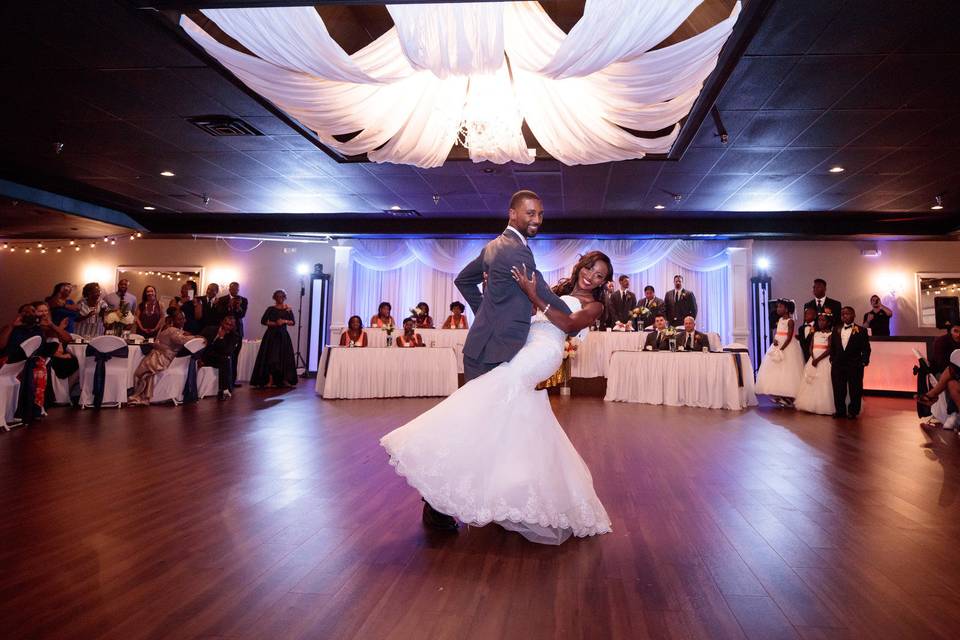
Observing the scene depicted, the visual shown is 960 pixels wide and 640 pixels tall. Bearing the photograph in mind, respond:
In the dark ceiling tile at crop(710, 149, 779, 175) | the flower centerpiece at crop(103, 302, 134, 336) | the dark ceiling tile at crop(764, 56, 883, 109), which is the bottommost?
the flower centerpiece at crop(103, 302, 134, 336)

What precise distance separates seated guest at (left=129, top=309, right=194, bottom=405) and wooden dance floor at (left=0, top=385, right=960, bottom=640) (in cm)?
278

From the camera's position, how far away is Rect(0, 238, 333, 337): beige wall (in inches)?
543

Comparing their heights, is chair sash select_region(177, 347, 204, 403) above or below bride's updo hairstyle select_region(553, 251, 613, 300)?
below

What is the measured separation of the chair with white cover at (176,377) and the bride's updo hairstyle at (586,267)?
638cm

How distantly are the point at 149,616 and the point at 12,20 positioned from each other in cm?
496

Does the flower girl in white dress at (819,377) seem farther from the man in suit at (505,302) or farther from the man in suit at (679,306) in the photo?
the man in suit at (505,302)

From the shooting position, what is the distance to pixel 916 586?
213cm

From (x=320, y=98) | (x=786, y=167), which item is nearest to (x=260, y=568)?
(x=320, y=98)

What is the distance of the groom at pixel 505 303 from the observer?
2588mm

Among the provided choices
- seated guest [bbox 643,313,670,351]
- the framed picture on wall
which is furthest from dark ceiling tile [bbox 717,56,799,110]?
the framed picture on wall

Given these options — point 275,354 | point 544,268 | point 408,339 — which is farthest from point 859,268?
point 275,354

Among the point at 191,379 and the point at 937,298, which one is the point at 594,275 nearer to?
the point at 191,379

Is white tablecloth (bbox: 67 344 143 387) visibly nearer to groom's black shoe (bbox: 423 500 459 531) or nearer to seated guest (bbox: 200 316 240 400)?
seated guest (bbox: 200 316 240 400)

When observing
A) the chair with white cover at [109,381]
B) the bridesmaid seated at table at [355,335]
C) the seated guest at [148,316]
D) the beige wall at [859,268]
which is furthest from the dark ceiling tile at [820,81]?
the seated guest at [148,316]
